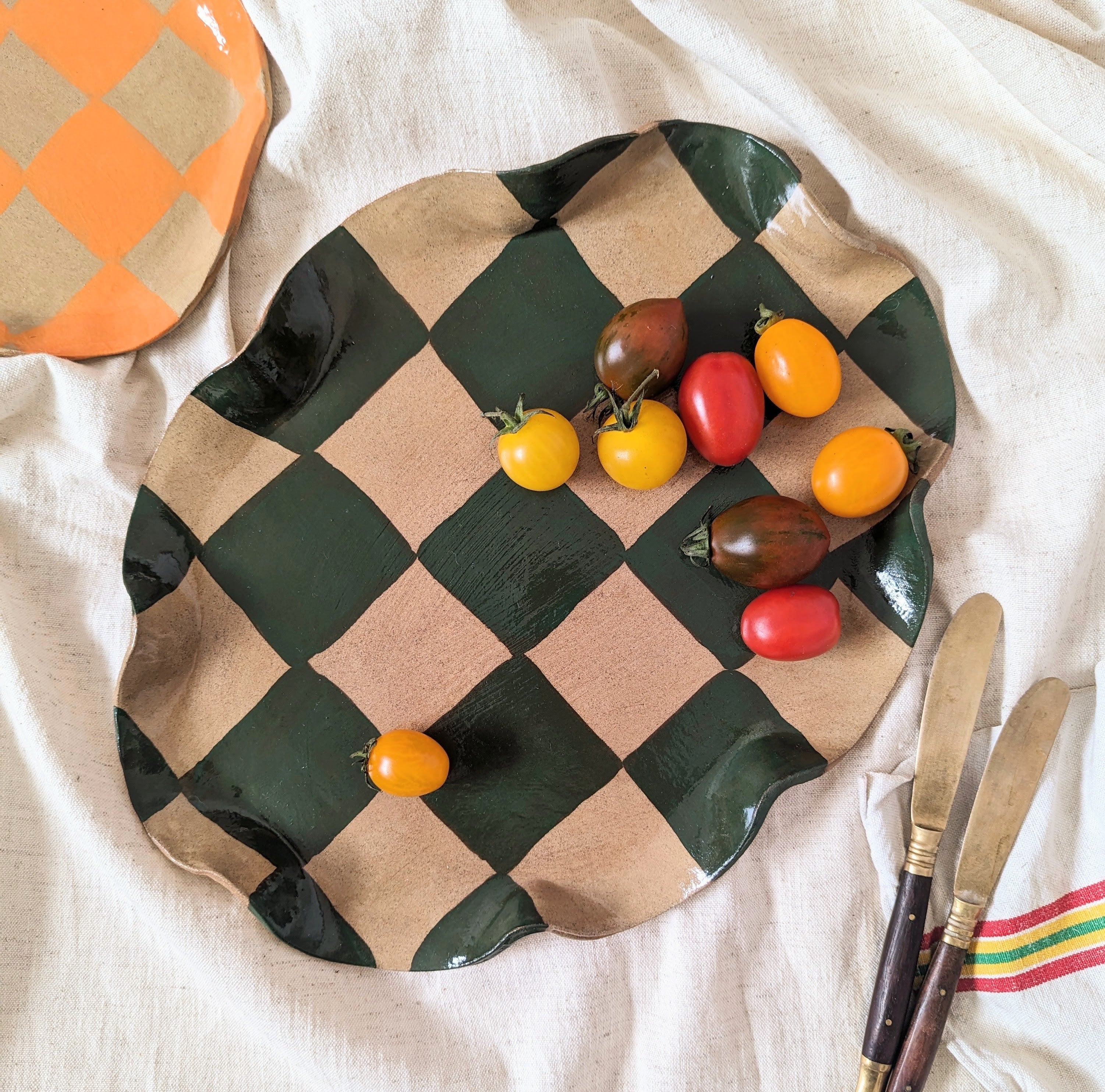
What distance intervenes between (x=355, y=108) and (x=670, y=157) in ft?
1.23

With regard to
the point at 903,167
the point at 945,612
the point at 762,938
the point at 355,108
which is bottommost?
the point at 762,938

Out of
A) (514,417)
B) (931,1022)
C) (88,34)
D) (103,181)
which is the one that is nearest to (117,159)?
(103,181)

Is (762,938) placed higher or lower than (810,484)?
lower

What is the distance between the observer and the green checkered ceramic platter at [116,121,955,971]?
95cm

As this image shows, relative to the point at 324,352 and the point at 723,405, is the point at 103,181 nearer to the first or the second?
the point at 324,352

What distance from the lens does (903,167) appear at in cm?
95

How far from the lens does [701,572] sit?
95cm

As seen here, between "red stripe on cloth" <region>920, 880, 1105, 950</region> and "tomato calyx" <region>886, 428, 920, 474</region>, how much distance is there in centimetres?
50

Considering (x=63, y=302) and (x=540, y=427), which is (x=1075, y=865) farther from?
(x=63, y=302)

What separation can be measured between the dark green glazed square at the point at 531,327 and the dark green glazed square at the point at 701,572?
0.17m

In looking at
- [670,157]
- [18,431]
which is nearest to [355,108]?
[670,157]

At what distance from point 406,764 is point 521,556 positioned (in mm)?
267

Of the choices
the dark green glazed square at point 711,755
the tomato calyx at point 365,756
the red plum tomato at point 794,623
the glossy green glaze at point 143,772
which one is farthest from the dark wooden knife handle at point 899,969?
the glossy green glaze at point 143,772

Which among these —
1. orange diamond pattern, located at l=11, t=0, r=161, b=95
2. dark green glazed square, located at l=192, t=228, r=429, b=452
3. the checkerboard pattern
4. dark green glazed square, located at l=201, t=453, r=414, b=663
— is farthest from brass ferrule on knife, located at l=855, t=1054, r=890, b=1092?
orange diamond pattern, located at l=11, t=0, r=161, b=95
